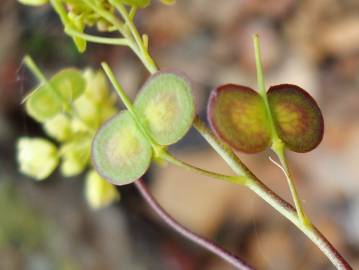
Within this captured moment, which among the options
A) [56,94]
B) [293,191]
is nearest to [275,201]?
[293,191]

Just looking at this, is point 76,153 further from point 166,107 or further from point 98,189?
point 166,107

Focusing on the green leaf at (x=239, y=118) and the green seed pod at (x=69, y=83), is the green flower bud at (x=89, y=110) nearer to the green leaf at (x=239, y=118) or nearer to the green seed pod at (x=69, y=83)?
the green seed pod at (x=69, y=83)

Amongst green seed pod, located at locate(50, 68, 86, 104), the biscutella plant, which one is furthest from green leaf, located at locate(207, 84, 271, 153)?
green seed pod, located at locate(50, 68, 86, 104)

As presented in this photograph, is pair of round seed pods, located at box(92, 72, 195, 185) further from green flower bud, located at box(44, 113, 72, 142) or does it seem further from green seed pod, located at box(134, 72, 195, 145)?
green flower bud, located at box(44, 113, 72, 142)

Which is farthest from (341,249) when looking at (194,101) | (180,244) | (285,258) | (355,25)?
(194,101)

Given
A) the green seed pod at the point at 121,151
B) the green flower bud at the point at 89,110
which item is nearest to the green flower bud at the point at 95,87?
the green flower bud at the point at 89,110
